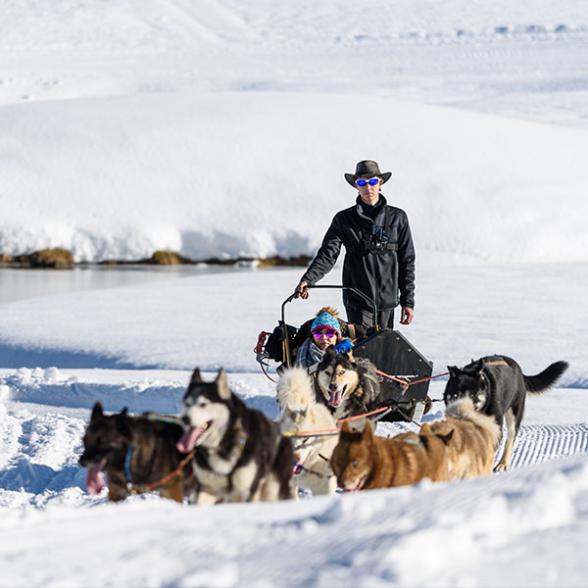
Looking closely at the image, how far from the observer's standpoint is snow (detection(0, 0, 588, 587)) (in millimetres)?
2764

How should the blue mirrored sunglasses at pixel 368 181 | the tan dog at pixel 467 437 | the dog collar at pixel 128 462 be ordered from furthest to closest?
the blue mirrored sunglasses at pixel 368 181
the tan dog at pixel 467 437
the dog collar at pixel 128 462

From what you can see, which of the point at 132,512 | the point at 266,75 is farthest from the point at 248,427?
the point at 266,75

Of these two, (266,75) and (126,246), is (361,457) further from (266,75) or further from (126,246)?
(266,75)

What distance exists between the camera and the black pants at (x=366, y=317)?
6.27 meters

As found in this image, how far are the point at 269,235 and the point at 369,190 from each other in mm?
12710

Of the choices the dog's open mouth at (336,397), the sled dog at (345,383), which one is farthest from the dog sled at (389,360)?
the dog's open mouth at (336,397)

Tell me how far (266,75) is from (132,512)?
34.9 m

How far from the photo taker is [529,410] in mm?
7266

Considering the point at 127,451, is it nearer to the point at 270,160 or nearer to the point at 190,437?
the point at 190,437

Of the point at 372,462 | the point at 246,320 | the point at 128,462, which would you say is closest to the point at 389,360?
the point at 372,462

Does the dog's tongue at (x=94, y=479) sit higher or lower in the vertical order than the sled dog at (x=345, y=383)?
lower

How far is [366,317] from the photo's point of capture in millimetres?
6270

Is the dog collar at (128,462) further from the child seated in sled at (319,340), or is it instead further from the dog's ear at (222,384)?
the child seated in sled at (319,340)

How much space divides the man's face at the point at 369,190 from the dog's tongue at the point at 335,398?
1.30m
